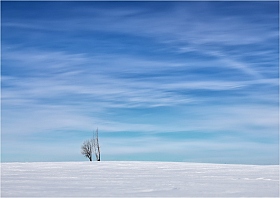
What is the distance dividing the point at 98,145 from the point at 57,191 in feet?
110

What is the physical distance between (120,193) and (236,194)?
2.80 meters

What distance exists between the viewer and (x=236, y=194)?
9.33m

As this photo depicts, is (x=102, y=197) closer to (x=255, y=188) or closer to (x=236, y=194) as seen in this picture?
(x=236, y=194)

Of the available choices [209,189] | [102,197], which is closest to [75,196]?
[102,197]

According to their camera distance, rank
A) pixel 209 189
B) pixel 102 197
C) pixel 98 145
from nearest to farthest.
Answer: pixel 102 197
pixel 209 189
pixel 98 145

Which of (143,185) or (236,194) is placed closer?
(236,194)

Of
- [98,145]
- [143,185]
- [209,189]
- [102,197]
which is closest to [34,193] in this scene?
[102,197]

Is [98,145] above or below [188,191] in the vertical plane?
above

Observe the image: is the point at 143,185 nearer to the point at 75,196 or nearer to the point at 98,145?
the point at 75,196

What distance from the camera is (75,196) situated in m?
9.05

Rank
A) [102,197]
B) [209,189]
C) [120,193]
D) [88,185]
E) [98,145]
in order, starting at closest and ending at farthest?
[102,197] → [120,193] → [209,189] → [88,185] → [98,145]

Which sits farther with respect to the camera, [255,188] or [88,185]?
[88,185]

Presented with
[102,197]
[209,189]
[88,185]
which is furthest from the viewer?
[88,185]

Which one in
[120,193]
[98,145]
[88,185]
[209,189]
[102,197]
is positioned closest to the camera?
[102,197]
